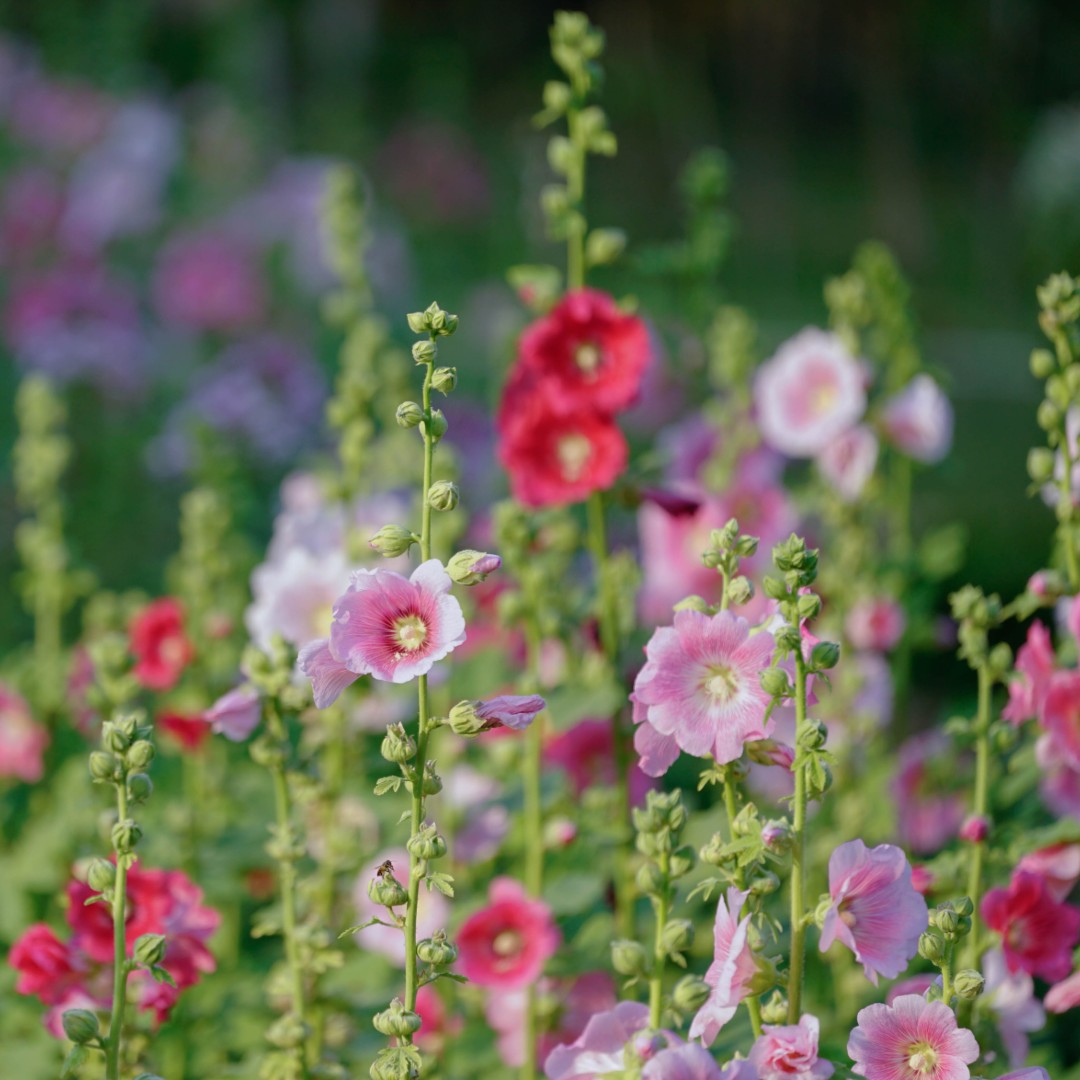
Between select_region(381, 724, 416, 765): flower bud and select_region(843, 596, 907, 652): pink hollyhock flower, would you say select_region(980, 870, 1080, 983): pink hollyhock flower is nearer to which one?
select_region(381, 724, 416, 765): flower bud

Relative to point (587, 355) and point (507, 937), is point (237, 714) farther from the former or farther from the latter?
point (587, 355)

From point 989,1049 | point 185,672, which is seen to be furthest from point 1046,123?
point 989,1049

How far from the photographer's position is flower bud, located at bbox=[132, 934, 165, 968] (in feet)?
3.27

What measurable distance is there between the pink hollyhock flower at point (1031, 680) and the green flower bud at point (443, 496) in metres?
0.55

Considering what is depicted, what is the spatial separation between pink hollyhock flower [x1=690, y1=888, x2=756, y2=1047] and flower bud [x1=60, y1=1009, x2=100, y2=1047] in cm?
40

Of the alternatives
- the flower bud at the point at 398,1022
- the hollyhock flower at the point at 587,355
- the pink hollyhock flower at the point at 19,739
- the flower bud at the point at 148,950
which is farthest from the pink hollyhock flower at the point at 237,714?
the pink hollyhock flower at the point at 19,739

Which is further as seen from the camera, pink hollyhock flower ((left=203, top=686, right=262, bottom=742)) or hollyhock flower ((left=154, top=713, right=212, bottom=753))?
hollyhock flower ((left=154, top=713, right=212, bottom=753))

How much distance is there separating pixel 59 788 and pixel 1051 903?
1213mm

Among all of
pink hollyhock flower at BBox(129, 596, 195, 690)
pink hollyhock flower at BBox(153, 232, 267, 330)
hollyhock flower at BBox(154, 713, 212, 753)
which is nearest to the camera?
hollyhock flower at BBox(154, 713, 212, 753)

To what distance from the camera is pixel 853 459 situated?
1880 mm

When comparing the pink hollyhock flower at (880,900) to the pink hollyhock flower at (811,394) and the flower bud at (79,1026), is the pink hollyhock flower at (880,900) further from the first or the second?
the pink hollyhock flower at (811,394)

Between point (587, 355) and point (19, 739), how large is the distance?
35.1 inches

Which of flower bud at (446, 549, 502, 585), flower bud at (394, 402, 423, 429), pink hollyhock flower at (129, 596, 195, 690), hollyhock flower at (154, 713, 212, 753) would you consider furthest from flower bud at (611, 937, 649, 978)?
pink hollyhock flower at (129, 596, 195, 690)

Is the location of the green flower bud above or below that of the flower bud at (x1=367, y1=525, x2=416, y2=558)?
above
